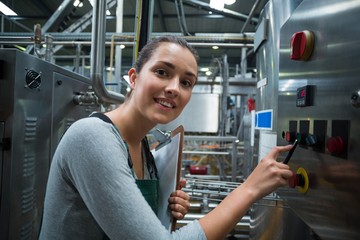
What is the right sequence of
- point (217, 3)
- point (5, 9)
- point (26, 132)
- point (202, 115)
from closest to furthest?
1. point (26, 132)
2. point (217, 3)
3. point (5, 9)
4. point (202, 115)

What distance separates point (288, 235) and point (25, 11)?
3735 millimetres

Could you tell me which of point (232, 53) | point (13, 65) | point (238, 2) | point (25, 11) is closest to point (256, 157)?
point (13, 65)

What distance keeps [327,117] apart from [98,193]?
51 cm

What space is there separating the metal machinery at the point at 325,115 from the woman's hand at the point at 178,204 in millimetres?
297

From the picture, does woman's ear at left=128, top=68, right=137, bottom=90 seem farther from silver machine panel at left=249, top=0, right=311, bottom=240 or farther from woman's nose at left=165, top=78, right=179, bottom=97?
silver machine panel at left=249, top=0, right=311, bottom=240

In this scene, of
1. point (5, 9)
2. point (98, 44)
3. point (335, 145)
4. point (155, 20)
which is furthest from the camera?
point (155, 20)

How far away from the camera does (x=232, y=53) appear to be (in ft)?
20.7

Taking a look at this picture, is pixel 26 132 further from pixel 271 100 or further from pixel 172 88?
pixel 271 100

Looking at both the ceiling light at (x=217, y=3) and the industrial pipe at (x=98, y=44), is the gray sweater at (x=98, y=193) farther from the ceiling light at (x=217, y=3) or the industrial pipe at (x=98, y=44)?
the ceiling light at (x=217, y=3)

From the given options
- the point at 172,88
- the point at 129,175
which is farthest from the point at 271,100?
the point at 129,175

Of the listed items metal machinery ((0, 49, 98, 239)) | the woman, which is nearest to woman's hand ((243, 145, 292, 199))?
the woman

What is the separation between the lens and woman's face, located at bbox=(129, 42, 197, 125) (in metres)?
0.67

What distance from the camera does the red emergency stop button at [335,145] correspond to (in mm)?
488

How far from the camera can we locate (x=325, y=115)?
561 mm
